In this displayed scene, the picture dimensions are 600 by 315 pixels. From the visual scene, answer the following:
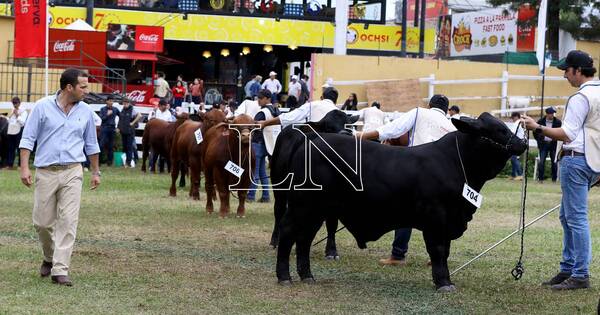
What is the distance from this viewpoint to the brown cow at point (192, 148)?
688 inches

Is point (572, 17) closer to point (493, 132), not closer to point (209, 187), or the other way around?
point (209, 187)

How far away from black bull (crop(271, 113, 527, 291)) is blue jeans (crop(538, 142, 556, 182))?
1806 cm

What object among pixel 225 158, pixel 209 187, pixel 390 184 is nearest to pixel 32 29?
pixel 209 187

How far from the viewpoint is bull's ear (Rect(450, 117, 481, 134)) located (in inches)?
386

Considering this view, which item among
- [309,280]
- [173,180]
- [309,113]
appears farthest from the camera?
[173,180]

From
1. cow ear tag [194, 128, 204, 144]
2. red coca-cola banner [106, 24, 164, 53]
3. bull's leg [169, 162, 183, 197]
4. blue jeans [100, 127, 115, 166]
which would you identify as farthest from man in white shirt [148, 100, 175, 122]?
cow ear tag [194, 128, 204, 144]

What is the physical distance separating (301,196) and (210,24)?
105 feet

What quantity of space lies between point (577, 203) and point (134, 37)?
2876 cm

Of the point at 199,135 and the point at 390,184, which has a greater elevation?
the point at 199,135

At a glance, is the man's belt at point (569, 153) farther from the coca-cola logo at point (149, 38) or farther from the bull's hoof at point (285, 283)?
the coca-cola logo at point (149, 38)

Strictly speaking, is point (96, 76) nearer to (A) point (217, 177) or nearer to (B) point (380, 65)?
(B) point (380, 65)

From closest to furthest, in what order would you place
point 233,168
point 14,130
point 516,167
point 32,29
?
point 233,168
point 32,29
point 14,130
point 516,167

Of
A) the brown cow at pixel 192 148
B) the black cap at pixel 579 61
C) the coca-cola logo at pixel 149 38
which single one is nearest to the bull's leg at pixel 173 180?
the brown cow at pixel 192 148

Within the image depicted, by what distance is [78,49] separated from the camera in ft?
111
